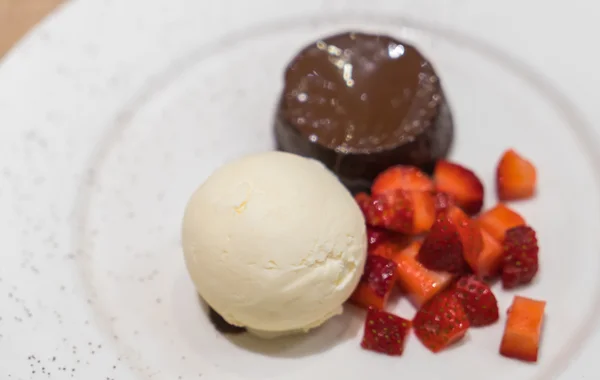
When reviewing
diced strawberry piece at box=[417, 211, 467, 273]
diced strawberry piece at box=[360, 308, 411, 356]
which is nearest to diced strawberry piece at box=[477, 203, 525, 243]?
diced strawberry piece at box=[417, 211, 467, 273]

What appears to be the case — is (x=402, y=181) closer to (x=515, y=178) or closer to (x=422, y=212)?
(x=422, y=212)

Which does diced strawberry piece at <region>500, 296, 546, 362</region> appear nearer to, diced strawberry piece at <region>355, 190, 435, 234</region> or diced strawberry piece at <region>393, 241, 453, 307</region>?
diced strawberry piece at <region>393, 241, 453, 307</region>

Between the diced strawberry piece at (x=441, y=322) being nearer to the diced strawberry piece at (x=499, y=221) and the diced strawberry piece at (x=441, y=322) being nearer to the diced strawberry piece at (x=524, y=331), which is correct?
the diced strawberry piece at (x=524, y=331)

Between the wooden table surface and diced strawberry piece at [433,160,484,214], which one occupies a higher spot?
the wooden table surface

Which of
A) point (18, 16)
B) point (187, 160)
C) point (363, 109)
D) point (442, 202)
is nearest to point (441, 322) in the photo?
point (442, 202)

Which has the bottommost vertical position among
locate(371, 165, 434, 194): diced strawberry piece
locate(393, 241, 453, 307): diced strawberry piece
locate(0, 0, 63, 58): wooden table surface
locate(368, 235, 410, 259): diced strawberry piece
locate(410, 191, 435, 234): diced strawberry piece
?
locate(393, 241, 453, 307): diced strawberry piece

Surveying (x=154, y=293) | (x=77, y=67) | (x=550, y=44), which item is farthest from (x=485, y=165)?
(x=77, y=67)
